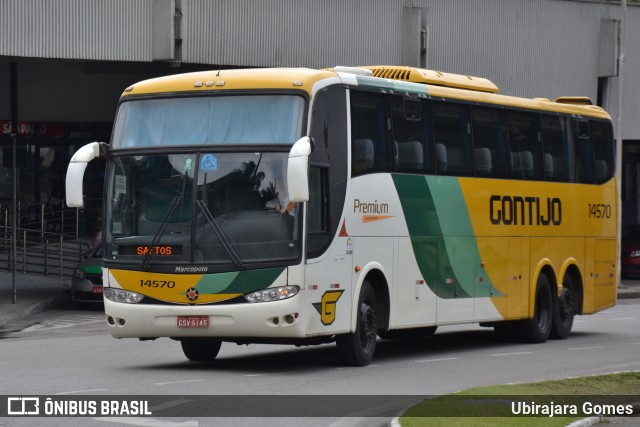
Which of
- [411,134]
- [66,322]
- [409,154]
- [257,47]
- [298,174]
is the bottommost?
[66,322]

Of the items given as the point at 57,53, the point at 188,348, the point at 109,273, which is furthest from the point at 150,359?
Answer: the point at 57,53

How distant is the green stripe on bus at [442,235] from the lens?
58.7ft

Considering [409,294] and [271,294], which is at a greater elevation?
[271,294]

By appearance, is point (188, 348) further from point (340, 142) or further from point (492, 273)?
point (492, 273)

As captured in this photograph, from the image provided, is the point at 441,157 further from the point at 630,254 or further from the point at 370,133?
the point at 630,254

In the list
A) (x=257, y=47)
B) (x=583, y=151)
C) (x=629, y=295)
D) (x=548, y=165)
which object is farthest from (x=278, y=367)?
(x=629, y=295)

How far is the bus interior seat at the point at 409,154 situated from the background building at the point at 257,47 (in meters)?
13.0

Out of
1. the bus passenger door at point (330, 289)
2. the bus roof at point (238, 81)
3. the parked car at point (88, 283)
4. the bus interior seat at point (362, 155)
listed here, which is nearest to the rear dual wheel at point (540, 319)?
the bus interior seat at point (362, 155)

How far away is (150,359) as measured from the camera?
1747 centimetres

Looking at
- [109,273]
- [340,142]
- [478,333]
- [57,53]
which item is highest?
[57,53]

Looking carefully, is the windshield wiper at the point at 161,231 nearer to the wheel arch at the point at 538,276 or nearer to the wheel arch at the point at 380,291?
the wheel arch at the point at 380,291

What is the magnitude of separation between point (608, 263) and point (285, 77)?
10.3 metres

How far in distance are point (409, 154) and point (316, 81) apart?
2.59m

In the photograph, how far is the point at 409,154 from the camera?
17.8 meters
